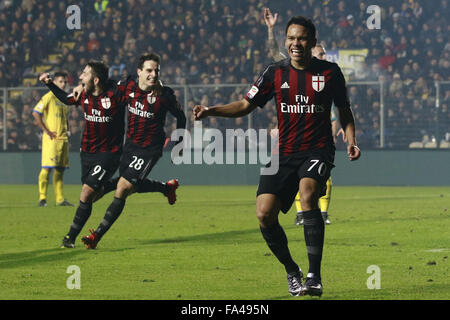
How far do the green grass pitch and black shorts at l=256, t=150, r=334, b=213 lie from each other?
79 cm

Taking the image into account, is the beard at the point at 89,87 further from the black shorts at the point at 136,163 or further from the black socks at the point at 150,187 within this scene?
the black socks at the point at 150,187

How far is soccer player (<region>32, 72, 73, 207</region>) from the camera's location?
18.1 metres

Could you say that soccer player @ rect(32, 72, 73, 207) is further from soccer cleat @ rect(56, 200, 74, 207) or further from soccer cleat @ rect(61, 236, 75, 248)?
soccer cleat @ rect(61, 236, 75, 248)

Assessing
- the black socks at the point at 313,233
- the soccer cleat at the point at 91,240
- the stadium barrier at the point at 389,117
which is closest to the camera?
the black socks at the point at 313,233

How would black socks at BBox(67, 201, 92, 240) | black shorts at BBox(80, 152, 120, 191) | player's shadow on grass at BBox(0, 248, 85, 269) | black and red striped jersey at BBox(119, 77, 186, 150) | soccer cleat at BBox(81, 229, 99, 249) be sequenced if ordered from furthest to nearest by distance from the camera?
1. black and red striped jersey at BBox(119, 77, 186, 150)
2. black shorts at BBox(80, 152, 120, 191)
3. black socks at BBox(67, 201, 92, 240)
4. soccer cleat at BBox(81, 229, 99, 249)
5. player's shadow on grass at BBox(0, 248, 85, 269)

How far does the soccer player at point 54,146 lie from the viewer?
18.1m

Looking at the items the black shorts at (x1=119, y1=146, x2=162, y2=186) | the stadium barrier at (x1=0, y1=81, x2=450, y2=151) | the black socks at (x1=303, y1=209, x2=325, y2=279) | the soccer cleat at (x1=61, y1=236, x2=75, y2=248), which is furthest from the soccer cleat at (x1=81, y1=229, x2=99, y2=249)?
the stadium barrier at (x1=0, y1=81, x2=450, y2=151)

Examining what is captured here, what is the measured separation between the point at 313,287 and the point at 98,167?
15.6 feet

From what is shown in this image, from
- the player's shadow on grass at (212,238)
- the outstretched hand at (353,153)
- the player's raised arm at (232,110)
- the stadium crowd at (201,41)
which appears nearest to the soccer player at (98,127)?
the player's shadow on grass at (212,238)

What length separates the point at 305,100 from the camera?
7594 mm

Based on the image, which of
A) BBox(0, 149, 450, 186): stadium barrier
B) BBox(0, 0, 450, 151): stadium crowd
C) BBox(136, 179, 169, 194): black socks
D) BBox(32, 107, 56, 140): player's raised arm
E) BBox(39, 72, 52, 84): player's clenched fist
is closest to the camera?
BBox(39, 72, 52, 84): player's clenched fist

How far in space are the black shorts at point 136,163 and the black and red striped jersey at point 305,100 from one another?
3.92 m

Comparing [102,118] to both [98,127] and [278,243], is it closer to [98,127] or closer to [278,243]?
[98,127]

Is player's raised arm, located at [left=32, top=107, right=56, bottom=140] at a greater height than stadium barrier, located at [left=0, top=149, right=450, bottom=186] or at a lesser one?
greater
